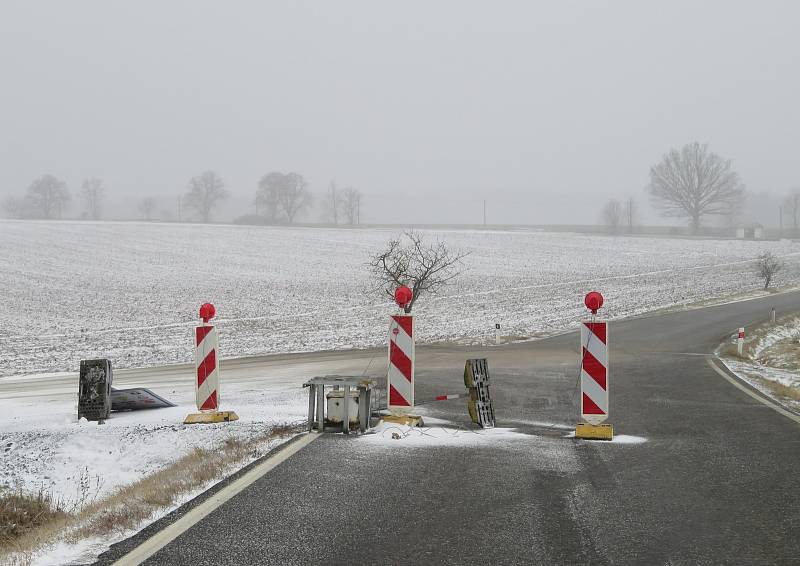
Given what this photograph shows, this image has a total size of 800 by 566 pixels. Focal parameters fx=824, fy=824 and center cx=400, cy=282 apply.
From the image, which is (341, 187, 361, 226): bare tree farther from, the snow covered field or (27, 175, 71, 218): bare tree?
the snow covered field

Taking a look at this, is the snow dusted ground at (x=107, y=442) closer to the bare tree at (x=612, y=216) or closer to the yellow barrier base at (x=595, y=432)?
the yellow barrier base at (x=595, y=432)

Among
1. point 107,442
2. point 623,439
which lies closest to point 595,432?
point 623,439

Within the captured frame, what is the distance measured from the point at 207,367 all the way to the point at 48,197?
143090 mm

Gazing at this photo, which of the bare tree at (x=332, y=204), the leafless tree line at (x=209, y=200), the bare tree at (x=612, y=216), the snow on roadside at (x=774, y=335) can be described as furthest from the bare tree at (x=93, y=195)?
the snow on roadside at (x=774, y=335)

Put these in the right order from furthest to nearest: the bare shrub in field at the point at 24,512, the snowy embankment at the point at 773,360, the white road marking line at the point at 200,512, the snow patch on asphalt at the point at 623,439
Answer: the snowy embankment at the point at 773,360, the snow patch on asphalt at the point at 623,439, the bare shrub in field at the point at 24,512, the white road marking line at the point at 200,512

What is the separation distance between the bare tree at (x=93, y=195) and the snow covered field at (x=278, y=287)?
261ft

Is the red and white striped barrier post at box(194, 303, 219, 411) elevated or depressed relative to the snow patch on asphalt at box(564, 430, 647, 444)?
elevated

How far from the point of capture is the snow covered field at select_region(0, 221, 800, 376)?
29.3m

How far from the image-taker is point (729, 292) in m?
44.6

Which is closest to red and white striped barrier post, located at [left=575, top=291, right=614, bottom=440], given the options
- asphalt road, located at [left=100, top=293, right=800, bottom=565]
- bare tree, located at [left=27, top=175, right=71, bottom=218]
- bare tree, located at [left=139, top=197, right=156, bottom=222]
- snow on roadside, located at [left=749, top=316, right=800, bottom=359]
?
asphalt road, located at [left=100, top=293, right=800, bottom=565]

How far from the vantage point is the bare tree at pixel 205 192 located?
13938cm

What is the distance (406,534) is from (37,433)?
764cm

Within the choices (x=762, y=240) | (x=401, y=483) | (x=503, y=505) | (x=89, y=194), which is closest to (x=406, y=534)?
(x=503, y=505)

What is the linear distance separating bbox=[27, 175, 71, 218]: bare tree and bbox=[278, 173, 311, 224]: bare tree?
40823mm
